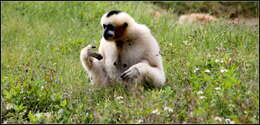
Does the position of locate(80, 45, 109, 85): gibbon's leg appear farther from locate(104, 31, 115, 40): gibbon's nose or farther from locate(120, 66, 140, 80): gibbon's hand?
locate(120, 66, 140, 80): gibbon's hand

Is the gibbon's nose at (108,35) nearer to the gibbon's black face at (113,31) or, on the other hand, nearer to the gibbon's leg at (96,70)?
the gibbon's black face at (113,31)

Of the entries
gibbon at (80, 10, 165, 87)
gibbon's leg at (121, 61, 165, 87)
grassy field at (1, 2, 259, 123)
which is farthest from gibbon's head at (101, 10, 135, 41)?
grassy field at (1, 2, 259, 123)

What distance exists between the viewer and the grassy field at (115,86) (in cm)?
540

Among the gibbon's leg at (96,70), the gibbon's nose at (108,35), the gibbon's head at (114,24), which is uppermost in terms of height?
the gibbon's head at (114,24)

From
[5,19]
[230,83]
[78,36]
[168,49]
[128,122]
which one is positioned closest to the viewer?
[128,122]

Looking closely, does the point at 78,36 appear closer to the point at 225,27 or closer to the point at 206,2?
the point at 225,27

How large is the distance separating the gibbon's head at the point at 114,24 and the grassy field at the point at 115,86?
84cm

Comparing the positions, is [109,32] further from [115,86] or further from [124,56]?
[115,86]

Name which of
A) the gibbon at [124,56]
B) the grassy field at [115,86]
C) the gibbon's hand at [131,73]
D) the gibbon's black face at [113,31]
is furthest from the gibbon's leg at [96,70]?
the gibbon's hand at [131,73]

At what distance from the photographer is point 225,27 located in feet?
34.5

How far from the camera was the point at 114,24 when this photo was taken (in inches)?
288

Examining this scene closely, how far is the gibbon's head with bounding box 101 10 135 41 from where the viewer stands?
23.9ft

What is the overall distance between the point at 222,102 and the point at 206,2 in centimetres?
1368

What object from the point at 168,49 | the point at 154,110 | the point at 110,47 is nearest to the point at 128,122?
the point at 154,110
